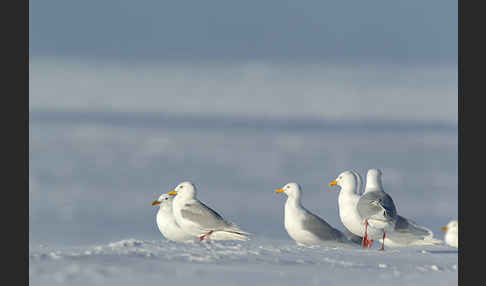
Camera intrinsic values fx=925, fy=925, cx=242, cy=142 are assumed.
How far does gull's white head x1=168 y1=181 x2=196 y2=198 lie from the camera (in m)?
14.2

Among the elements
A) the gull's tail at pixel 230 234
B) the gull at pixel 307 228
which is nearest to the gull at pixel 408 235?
the gull at pixel 307 228

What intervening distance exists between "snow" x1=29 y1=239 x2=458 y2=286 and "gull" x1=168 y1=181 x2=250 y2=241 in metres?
0.54

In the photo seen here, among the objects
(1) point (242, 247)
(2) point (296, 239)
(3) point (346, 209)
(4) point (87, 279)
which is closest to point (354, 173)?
(3) point (346, 209)

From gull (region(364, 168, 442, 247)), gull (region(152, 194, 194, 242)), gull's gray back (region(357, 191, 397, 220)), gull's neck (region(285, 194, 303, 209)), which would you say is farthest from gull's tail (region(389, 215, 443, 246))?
gull (region(152, 194, 194, 242))

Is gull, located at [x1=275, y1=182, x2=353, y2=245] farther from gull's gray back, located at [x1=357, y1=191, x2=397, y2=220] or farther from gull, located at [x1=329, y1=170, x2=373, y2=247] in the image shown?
gull's gray back, located at [x1=357, y1=191, x2=397, y2=220]

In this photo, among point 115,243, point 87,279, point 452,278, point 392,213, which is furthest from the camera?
point 392,213

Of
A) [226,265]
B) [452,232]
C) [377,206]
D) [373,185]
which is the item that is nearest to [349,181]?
[373,185]

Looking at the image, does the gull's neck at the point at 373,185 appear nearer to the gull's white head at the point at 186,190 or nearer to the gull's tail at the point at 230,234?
the gull's tail at the point at 230,234

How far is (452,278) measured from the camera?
1190 centimetres

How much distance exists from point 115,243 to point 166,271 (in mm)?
1674

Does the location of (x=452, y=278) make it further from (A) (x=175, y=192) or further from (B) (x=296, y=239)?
(A) (x=175, y=192)

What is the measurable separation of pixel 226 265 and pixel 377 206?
9.50ft

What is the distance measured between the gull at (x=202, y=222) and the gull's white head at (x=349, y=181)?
1822 mm

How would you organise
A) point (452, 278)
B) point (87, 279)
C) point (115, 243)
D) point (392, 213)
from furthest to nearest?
point (392, 213) < point (115, 243) < point (452, 278) < point (87, 279)
